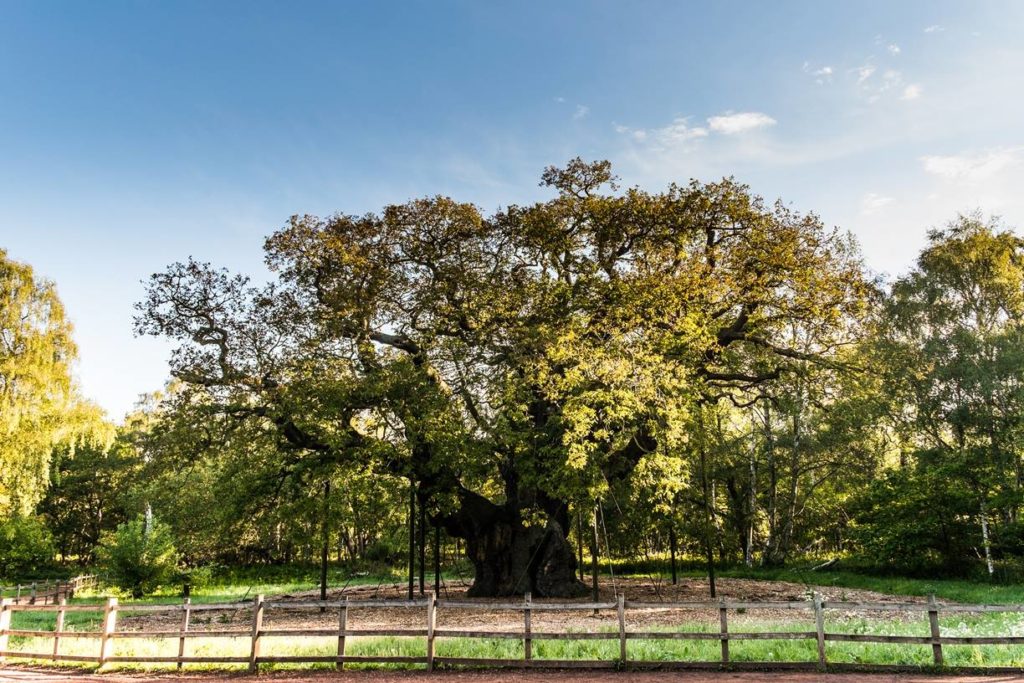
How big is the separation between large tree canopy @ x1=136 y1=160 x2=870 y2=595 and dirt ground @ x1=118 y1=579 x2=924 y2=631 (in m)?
3.20

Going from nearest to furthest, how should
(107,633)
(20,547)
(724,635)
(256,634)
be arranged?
1. (724,635)
2. (256,634)
3. (107,633)
4. (20,547)

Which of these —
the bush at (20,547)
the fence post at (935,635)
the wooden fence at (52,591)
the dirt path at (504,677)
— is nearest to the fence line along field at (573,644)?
the fence post at (935,635)

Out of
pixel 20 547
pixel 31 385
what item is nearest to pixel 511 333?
pixel 31 385

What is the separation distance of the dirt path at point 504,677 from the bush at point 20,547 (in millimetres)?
36992

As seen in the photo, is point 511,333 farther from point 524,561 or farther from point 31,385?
point 31,385

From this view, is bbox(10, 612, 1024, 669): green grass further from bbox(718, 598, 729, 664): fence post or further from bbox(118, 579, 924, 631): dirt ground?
bbox(118, 579, 924, 631): dirt ground

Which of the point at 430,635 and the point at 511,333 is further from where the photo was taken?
the point at 511,333

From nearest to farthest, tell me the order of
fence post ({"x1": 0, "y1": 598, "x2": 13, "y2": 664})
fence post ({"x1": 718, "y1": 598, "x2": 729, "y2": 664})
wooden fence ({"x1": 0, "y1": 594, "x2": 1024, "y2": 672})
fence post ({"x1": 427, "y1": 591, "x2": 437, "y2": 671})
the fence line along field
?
wooden fence ({"x1": 0, "y1": 594, "x2": 1024, "y2": 672})
the fence line along field
fence post ({"x1": 718, "y1": 598, "x2": 729, "y2": 664})
fence post ({"x1": 427, "y1": 591, "x2": 437, "y2": 671})
fence post ({"x1": 0, "y1": 598, "x2": 13, "y2": 664})

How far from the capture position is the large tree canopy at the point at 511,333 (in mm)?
19062

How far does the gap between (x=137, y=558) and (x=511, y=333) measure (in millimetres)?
A: 20491

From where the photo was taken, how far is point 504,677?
10.3 m

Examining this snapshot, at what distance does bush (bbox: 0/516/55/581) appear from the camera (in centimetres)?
4094

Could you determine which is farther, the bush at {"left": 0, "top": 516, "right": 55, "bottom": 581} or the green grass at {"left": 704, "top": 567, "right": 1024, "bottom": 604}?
the bush at {"left": 0, "top": 516, "right": 55, "bottom": 581}

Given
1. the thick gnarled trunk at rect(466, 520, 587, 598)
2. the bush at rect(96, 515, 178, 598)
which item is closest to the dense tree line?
the thick gnarled trunk at rect(466, 520, 587, 598)
